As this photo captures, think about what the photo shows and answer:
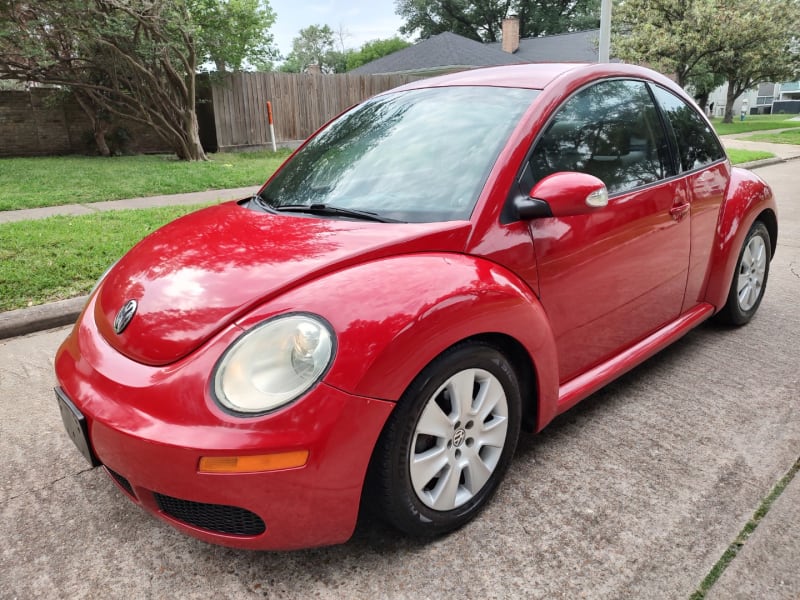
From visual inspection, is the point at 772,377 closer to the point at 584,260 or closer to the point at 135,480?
the point at 584,260

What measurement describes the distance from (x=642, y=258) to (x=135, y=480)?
218cm

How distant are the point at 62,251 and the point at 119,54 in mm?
9055

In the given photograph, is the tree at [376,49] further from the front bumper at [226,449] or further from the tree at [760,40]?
the front bumper at [226,449]

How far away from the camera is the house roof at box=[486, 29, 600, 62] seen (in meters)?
32.0

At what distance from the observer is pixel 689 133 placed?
3322 millimetres

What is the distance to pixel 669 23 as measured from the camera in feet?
Result: 83.8

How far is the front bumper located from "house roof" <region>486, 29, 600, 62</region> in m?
32.7

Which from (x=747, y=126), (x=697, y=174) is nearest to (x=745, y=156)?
(x=697, y=174)

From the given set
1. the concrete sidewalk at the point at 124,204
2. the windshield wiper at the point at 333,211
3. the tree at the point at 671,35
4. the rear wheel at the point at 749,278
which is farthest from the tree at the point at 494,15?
the windshield wiper at the point at 333,211

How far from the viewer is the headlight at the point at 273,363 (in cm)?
172

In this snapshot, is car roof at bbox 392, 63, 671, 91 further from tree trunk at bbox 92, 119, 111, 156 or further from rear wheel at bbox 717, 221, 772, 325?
tree trunk at bbox 92, 119, 111, 156

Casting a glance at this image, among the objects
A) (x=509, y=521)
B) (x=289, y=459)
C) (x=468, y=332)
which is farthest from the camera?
(x=509, y=521)

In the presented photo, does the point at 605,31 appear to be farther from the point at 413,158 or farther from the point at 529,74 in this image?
the point at 413,158

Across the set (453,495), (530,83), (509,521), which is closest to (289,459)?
(453,495)
